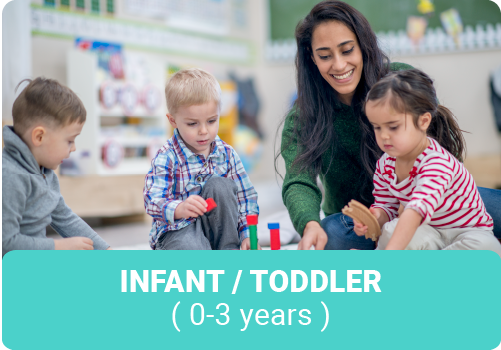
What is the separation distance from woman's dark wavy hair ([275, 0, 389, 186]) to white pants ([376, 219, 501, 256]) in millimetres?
321

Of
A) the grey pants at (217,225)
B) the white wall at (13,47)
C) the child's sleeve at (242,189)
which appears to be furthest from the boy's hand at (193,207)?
the white wall at (13,47)

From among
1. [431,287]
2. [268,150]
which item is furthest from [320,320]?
[268,150]

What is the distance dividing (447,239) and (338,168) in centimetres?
43

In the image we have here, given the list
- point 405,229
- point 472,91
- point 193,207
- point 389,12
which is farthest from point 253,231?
point 389,12

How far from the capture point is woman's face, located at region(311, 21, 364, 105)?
1.27 meters

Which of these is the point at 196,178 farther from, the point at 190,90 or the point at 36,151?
the point at 36,151

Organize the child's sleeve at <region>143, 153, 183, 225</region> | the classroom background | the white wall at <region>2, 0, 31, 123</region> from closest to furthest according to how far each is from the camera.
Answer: the child's sleeve at <region>143, 153, 183, 225</region>
the white wall at <region>2, 0, 31, 123</region>
the classroom background

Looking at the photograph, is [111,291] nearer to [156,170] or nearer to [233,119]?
[156,170]

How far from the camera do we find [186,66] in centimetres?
238

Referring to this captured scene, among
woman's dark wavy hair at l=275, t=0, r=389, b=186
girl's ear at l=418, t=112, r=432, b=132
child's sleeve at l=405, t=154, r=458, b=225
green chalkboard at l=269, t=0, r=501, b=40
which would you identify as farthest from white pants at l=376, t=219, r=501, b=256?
green chalkboard at l=269, t=0, r=501, b=40

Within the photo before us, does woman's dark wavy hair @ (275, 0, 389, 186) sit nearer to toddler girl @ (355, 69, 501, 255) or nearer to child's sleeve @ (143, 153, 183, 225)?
toddler girl @ (355, 69, 501, 255)

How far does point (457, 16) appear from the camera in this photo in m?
4.14

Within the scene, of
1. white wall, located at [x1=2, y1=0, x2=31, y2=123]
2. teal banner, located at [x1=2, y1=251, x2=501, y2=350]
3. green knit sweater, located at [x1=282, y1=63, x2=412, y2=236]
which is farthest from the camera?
white wall, located at [x1=2, y1=0, x2=31, y2=123]

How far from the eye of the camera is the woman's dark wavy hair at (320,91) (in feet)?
4.23
